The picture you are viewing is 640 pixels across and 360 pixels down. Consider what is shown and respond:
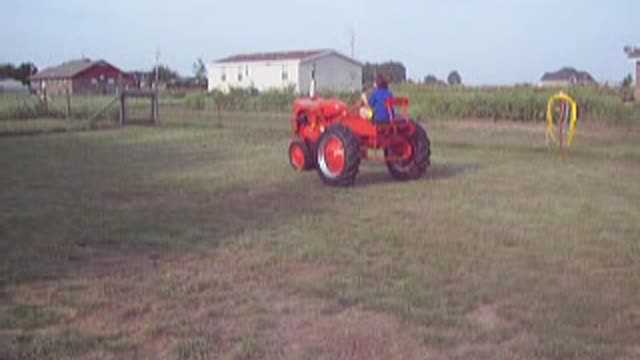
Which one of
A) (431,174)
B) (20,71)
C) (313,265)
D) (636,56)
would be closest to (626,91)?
(636,56)

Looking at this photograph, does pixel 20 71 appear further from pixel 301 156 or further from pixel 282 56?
pixel 301 156

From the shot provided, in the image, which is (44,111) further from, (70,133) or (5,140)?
(5,140)

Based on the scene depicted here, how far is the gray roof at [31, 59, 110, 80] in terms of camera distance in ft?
213

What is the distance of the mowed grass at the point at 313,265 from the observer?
4.61 m

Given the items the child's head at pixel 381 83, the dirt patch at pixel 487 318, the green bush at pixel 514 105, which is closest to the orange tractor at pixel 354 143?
the child's head at pixel 381 83

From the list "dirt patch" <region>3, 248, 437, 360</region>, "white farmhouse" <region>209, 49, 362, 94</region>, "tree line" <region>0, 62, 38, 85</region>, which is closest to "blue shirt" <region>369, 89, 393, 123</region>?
"dirt patch" <region>3, 248, 437, 360</region>

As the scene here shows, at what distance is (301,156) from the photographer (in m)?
12.6

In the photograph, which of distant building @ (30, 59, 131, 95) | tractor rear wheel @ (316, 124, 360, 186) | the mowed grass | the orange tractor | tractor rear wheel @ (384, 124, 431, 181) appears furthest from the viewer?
distant building @ (30, 59, 131, 95)

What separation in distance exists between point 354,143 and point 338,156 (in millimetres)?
374

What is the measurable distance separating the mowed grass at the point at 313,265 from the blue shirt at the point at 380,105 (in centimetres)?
98

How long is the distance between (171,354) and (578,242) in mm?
4479

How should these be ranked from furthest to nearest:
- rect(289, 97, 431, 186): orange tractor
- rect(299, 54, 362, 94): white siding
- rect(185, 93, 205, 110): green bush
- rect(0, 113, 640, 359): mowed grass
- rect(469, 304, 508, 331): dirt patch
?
1. rect(299, 54, 362, 94): white siding
2. rect(185, 93, 205, 110): green bush
3. rect(289, 97, 431, 186): orange tractor
4. rect(469, 304, 508, 331): dirt patch
5. rect(0, 113, 640, 359): mowed grass

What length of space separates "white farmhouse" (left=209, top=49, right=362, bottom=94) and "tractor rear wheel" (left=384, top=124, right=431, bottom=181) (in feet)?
149

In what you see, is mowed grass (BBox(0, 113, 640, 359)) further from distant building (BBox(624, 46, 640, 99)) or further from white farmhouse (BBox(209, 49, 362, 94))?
white farmhouse (BBox(209, 49, 362, 94))
